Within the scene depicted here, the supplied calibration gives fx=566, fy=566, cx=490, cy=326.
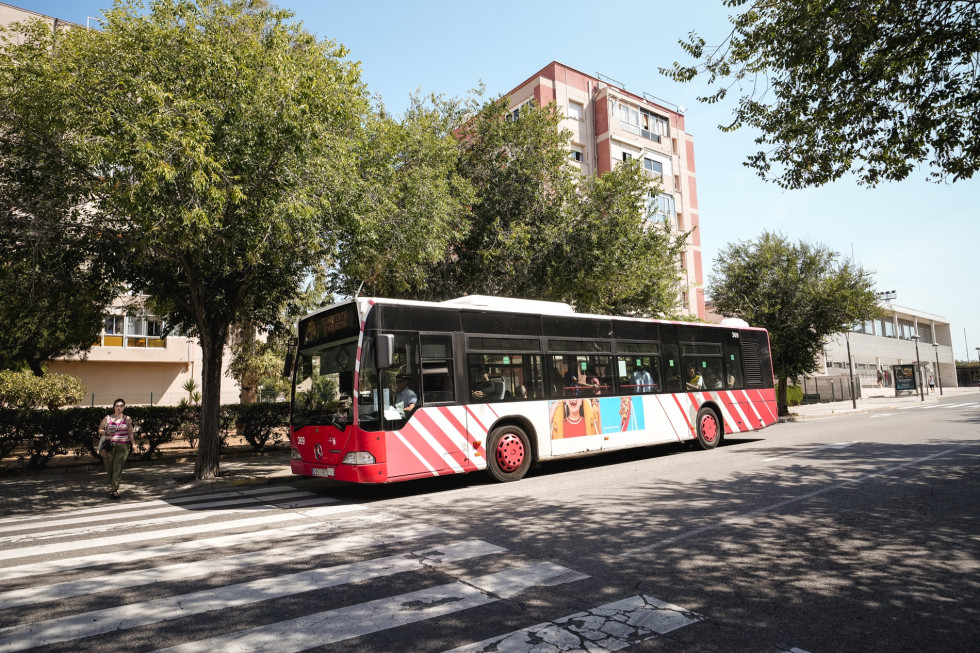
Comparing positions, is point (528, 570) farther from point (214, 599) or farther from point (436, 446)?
point (436, 446)

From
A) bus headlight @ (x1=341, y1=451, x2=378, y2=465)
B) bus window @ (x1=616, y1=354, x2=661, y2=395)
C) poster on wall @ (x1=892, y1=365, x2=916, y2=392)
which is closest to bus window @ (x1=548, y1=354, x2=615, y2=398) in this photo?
bus window @ (x1=616, y1=354, x2=661, y2=395)

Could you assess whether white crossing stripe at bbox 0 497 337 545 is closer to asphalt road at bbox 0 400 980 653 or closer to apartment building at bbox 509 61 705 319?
asphalt road at bbox 0 400 980 653

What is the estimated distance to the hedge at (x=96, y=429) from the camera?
13.5 metres

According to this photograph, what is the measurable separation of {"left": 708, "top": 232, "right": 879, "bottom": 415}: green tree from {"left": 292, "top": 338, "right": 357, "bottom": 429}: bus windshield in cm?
2183

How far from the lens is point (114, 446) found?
10789 mm

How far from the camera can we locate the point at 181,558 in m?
5.76

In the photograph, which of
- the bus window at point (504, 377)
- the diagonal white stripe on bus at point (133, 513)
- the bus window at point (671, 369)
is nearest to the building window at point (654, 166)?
the bus window at point (671, 369)

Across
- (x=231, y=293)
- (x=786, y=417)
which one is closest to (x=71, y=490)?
(x=231, y=293)

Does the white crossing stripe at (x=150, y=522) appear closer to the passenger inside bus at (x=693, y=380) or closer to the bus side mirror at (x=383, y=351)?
the bus side mirror at (x=383, y=351)

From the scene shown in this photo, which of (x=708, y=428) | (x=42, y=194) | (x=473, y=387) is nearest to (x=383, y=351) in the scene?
(x=473, y=387)

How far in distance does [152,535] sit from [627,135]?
35962 millimetres

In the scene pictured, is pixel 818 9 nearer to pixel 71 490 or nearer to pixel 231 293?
pixel 231 293

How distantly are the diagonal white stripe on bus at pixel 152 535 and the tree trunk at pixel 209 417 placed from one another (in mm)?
4753

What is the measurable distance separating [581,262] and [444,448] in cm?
929
